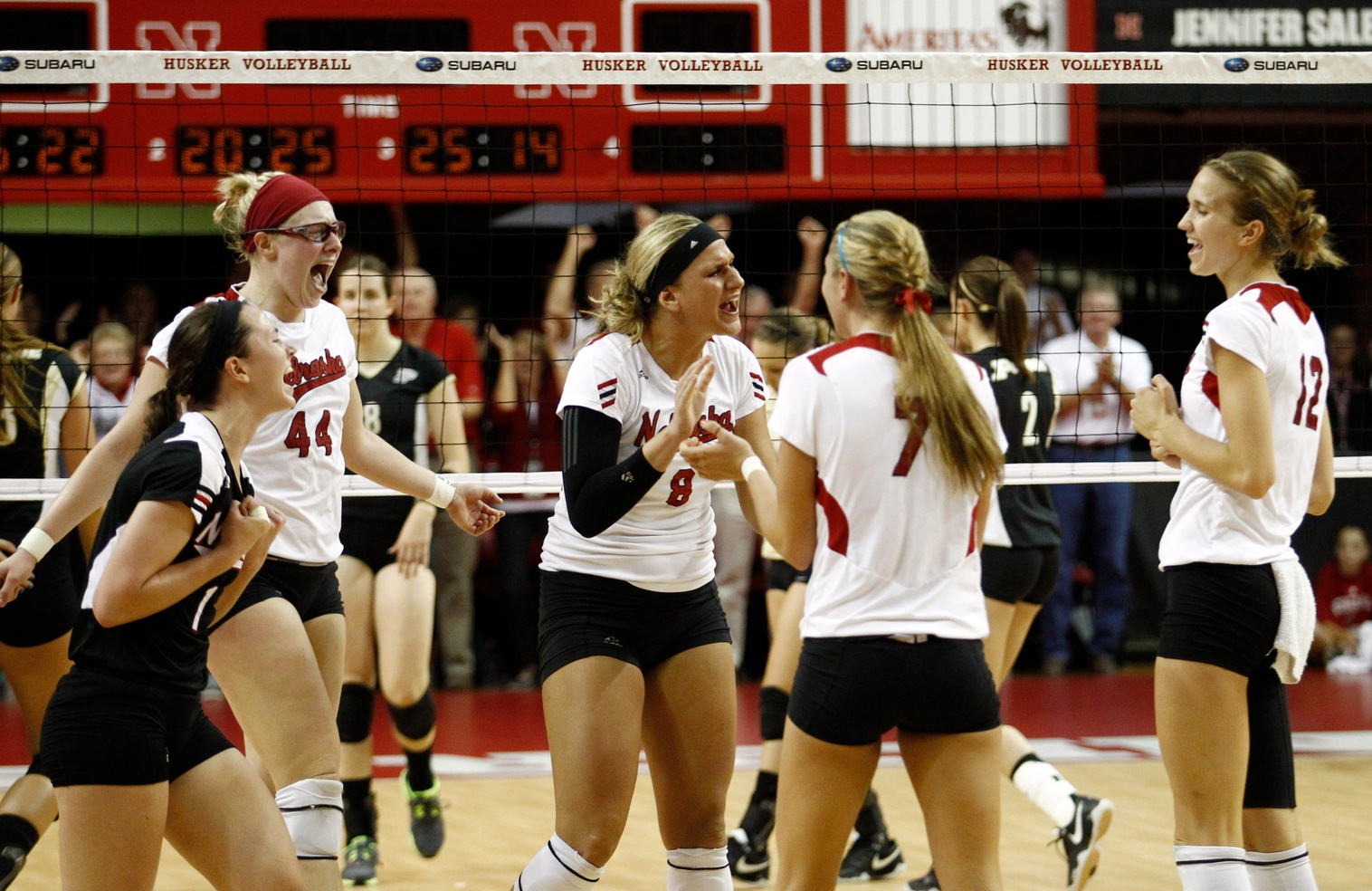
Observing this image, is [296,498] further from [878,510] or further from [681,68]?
[681,68]

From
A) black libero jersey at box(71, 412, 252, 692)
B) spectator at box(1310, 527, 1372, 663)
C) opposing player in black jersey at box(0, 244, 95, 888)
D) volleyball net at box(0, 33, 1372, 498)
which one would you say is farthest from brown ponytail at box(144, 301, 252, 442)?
spectator at box(1310, 527, 1372, 663)

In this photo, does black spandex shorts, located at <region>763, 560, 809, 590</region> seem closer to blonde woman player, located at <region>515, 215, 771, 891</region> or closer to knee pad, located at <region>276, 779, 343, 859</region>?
blonde woman player, located at <region>515, 215, 771, 891</region>

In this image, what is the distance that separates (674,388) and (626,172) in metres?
5.55

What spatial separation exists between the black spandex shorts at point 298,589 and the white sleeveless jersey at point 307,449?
3 centimetres

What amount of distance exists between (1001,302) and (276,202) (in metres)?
2.53

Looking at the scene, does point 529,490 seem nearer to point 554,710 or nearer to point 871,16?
point 554,710

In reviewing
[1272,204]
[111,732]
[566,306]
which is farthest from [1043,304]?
[111,732]

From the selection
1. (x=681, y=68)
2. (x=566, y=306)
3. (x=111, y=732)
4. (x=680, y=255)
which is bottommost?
(x=111, y=732)

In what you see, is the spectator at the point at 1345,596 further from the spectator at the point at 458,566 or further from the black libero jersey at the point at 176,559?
the black libero jersey at the point at 176,559

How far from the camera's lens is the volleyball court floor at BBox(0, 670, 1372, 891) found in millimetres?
5148

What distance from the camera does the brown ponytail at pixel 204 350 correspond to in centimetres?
320

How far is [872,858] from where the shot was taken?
520 cm

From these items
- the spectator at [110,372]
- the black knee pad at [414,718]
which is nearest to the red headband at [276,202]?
the black knee pad at [414,718]

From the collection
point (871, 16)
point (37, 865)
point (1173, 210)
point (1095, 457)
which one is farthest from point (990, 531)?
point (1173, 210)
